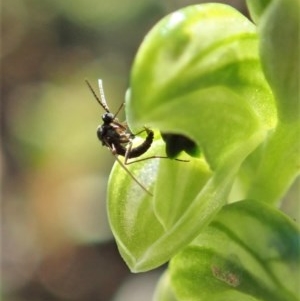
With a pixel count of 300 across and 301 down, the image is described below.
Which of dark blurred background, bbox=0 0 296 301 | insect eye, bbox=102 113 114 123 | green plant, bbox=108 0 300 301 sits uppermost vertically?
green plant, bbox=108 0 300 301

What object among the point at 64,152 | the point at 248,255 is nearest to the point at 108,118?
the point at 248,255

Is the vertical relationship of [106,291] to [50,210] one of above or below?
below

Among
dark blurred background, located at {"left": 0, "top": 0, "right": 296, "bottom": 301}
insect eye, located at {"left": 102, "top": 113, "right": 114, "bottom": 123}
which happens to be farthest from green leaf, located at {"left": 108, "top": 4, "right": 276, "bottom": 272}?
dark blurred background, located at {"left": 0, "top": 0, "right": 296, "bottom": 301}

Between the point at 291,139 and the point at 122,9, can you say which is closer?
the point at 291,139

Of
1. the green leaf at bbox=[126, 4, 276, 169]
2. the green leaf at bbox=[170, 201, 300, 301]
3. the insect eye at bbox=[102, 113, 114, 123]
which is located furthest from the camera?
the insect eye at bbox=[102, 113, 114, 123]

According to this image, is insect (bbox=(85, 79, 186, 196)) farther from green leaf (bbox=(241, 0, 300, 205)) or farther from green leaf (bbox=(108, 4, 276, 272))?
green leaf (bbox=(241, 0, 300, 205))

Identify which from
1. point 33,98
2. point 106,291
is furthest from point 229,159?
point 33,98

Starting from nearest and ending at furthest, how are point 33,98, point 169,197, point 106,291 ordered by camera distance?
1. point 169,197
2. point 106,291
3. point 33,98

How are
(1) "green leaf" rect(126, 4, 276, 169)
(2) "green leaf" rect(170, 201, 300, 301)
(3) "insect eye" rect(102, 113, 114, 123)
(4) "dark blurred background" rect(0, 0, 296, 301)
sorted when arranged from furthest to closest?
(4) "dark blurred background" rect(0, 0, 296, 301), (3) "insect eye" rect(102, 113, 114, 123), (2) "green leaf" rect(170, 201, 300, 301), (1) "green leaf" rect(126, 4, 276, 169)

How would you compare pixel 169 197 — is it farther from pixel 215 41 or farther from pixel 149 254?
pixel 215 41
